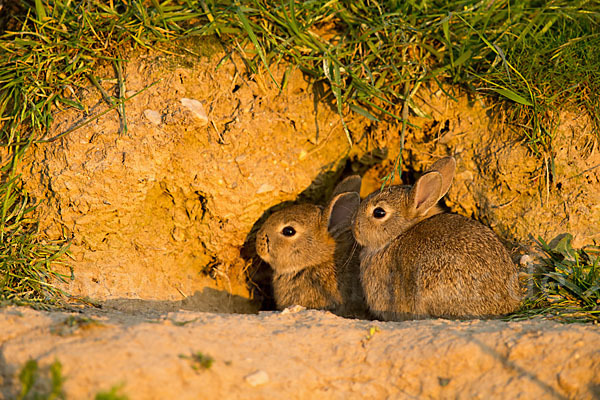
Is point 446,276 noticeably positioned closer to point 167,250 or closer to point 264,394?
point 264,394

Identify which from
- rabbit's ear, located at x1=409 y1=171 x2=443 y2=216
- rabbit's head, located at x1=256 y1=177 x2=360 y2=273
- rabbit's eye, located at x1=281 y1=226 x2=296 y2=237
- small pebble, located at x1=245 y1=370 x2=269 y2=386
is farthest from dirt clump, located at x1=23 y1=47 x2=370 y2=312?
small pebble, located at x1=245 y1=370 x2=269 y2=386

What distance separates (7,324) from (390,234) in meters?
3.05

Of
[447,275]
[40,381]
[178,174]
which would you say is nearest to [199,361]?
[40,381]

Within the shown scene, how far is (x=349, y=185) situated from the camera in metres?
5.35

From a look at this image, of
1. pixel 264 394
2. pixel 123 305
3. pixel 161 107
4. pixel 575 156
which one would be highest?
pixel 161 107

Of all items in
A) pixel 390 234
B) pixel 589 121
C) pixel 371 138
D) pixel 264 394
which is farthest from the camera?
pixel 371 138

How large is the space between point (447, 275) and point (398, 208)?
0.85 m

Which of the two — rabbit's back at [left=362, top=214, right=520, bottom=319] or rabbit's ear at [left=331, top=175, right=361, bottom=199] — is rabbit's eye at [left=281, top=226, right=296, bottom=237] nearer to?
rabbit's ear at [left=331, top=175, right=361, bottom=199]

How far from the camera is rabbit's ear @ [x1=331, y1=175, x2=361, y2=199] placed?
534 cm

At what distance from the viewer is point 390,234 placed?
15.6 feet

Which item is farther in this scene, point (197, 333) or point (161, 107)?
point (161, 107)

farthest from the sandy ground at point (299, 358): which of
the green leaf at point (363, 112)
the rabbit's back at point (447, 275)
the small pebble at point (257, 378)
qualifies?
the green leaf at point (363, 112)

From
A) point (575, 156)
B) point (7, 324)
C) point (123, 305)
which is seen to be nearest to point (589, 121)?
point (575, 156)

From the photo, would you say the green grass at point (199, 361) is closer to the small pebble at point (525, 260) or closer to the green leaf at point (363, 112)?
the green leaf at point (363, 112)
